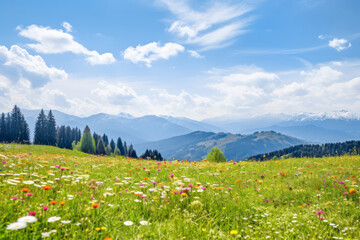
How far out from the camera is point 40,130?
3130 inches

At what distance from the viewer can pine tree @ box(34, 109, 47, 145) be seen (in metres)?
78.4

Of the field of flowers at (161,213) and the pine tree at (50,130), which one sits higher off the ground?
the pine tree at (50,130)

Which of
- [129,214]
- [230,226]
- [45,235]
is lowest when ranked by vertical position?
[230,226]

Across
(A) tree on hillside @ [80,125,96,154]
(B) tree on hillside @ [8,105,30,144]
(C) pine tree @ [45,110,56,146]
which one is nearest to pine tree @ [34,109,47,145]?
(C) pine tree @ [45,110,56,146]

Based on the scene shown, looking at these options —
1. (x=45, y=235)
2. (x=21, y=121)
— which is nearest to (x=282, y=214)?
(x=45, y=235)

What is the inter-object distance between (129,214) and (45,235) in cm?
184

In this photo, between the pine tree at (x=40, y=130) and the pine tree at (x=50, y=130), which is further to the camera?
the pine tree at (x=50, y=130)

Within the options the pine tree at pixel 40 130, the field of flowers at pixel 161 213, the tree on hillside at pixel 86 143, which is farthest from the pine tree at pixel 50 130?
the field of flowers at pixel 161 213

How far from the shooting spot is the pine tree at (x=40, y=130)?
78.4 m

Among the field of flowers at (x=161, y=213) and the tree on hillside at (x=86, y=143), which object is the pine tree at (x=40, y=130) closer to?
the tree on hillside at (x=86, y=143)

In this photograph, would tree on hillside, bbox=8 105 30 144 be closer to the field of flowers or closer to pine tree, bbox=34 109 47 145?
pine tree, bbox=34 109 47 145

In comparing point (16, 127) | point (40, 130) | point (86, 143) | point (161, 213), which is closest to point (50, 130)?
point (40, 130)

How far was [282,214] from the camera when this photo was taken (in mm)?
5250

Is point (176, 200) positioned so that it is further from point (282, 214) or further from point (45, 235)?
point (45, 235)
